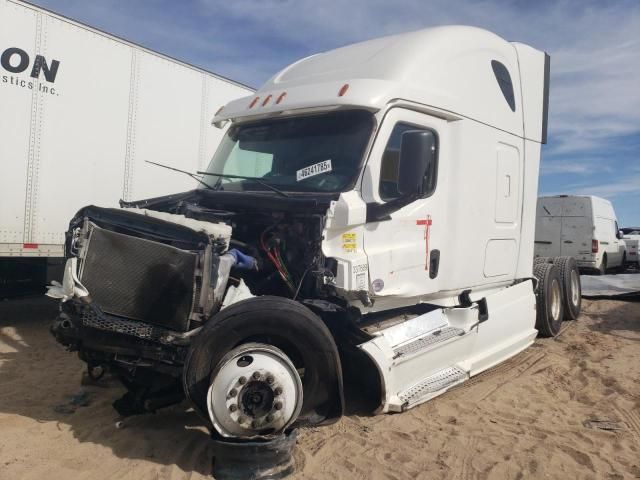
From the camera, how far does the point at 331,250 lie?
14.3 ft

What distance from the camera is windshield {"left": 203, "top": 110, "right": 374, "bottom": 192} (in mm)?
4613

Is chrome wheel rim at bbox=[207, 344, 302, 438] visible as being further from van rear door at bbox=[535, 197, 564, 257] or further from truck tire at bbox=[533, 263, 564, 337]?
van rear door at bbox=[535, 197, 564, 257]

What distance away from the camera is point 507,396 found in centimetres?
552

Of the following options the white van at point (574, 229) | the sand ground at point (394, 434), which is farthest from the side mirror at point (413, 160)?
the white van at point (574, 229)

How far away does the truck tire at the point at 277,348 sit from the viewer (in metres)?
3.72

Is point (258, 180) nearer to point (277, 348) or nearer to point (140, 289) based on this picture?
point (140, 289)

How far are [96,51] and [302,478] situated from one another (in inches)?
236

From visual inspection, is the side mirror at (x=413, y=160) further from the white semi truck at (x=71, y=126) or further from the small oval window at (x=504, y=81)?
the white semi truck at (x=71, y=126)

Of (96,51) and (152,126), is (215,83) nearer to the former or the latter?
(152,126)

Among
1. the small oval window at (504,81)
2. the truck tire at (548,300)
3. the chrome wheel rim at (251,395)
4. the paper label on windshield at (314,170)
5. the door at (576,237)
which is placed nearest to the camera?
the chrome wheel rim at (251,395)

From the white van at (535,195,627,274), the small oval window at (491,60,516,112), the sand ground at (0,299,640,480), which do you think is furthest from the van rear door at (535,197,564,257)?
the small oval window at (491,60,516,112)

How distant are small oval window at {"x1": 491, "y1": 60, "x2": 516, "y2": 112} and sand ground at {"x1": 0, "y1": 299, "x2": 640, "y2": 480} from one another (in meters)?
3.08

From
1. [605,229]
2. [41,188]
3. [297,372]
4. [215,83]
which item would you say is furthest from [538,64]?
[605,229]

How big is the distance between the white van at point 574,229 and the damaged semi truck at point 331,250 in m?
10.2
